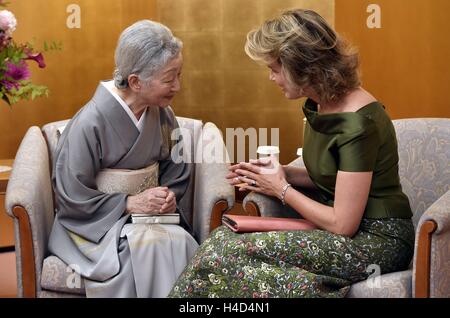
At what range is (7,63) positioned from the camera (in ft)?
9.41

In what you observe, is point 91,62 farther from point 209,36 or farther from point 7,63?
point 7,63

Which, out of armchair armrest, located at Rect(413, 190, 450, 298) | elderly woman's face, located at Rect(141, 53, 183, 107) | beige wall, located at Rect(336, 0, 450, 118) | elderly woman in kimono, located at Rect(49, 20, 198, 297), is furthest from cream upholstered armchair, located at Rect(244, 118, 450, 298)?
beige wall, located at Rect(336, 0, 450, 118)

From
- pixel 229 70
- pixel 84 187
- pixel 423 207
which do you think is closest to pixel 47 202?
pixel 84 187

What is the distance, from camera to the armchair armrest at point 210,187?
319 centimetres

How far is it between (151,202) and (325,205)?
64 cm

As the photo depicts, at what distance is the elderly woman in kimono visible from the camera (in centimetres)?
303

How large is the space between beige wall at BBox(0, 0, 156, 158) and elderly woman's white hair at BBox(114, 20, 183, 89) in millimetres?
1897

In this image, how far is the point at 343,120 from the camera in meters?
2.77

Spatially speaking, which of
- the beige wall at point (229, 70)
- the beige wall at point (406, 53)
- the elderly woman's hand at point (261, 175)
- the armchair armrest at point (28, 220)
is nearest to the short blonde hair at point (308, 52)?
the elderly woman's hand at point (261, 175)

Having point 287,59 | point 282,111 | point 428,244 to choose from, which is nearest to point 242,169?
point 287,59

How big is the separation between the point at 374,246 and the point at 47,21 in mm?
2772

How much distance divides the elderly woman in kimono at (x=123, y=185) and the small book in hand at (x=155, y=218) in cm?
2

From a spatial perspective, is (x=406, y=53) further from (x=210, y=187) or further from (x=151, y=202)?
(x=151, y=202)

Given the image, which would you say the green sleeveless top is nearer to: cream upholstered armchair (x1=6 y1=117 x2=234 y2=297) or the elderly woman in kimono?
cream upholstered armchair (x1=6 y1=117 x2=234 y2=297)
